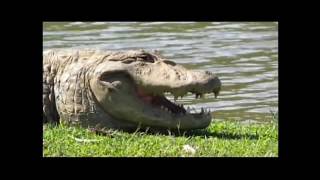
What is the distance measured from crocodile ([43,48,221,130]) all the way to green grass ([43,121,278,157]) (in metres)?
0.15

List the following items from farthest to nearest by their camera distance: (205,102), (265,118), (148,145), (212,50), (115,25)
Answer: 1. (115,25)
2. (212,50)
3. (205,102)
4. (265,118)
5. (148,145)

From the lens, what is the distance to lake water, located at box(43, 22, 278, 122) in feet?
33.1

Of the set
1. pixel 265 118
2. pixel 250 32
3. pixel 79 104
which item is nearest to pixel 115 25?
pixel 250 32

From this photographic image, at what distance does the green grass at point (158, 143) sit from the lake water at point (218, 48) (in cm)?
185

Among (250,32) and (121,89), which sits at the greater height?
(250,32)

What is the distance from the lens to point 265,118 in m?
9.27

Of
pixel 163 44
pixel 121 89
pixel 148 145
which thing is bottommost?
pixel 148 145

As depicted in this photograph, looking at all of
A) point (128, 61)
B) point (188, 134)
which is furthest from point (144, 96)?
point (188, 134)

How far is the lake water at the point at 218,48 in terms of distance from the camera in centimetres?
1009

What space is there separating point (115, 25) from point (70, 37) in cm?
164

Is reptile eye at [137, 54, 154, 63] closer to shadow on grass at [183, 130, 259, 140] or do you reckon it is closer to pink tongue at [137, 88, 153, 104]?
pink tongue at [137, 88, 153, 104]

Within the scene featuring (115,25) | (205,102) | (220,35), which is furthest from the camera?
(115,25)

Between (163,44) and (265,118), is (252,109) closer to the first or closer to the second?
(265,118)

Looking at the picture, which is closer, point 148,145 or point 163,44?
point 148,145
